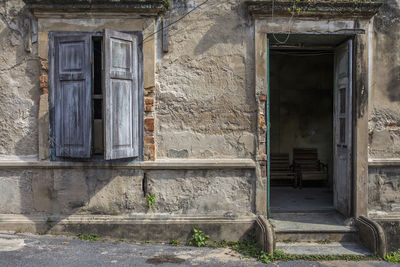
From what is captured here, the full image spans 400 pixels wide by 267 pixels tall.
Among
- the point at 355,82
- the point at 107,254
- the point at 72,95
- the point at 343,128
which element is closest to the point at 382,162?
the point at 343,128

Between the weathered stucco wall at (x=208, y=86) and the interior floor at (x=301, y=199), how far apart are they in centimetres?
148

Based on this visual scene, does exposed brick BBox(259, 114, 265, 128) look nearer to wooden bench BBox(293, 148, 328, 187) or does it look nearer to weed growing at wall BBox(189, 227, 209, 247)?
weed growing at wall BBox(189, 227, 209, 247)

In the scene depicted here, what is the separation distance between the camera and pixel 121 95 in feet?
17.9

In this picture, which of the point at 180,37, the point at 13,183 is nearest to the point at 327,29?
the point at 180,37

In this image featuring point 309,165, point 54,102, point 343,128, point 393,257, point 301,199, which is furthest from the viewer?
point 309,165

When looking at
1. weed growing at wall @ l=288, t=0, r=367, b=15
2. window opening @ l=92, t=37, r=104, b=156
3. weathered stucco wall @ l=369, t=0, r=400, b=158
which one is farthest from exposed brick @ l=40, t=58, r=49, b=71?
weathered stucco wall @ l=369, t=0, r=400, b=158

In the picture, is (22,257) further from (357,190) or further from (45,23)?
(357,190)

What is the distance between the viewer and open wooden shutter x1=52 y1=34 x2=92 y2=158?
17.9 ft

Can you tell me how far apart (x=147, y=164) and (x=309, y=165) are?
187 inches

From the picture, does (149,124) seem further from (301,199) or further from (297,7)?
(301,199)

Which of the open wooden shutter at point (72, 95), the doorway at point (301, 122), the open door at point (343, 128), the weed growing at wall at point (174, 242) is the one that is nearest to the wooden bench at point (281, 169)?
the doorway at point (301, 122)

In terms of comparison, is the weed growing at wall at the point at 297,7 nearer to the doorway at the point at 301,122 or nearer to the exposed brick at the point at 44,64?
the doorway at the point at 301,122

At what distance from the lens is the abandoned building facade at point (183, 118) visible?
5.75m

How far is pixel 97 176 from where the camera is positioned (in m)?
5.81
